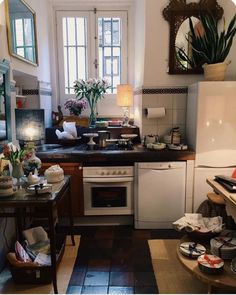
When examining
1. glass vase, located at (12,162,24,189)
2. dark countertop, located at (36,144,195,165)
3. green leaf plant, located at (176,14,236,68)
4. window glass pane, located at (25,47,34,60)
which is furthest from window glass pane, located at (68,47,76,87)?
glass vase, located at (12,162,24,189)

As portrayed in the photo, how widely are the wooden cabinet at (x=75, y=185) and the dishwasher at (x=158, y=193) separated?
1.92 ft

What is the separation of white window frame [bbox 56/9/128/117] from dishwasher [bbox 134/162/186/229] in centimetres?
132

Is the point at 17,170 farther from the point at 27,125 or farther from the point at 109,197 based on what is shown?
the point at 109,197

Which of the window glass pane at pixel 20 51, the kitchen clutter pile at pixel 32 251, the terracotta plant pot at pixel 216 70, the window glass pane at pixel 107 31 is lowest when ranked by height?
the kitchen clutter pile at pixel 32 251

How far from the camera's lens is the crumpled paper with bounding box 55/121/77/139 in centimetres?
320

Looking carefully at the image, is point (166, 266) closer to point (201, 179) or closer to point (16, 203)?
point (201, 179)

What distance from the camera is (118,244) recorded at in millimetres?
2617

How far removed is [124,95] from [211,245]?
2156mm

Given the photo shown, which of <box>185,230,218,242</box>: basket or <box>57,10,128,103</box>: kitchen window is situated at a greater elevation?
<box>57,10,128,103</box>: kitchen window

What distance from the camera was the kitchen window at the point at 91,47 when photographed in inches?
144

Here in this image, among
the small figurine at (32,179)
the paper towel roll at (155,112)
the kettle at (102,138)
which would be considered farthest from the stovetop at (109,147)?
the small figurine at (32,179)

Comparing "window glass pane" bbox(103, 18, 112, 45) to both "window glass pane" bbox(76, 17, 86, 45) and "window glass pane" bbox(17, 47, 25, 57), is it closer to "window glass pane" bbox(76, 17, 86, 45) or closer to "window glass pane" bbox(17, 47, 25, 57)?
"window glass pane" bbox(76, 17, 86, 45)

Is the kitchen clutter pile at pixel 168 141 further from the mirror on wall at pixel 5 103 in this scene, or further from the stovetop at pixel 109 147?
the mirror on wall at pixel 5 103

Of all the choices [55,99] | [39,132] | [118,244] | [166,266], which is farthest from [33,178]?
[55,99]
